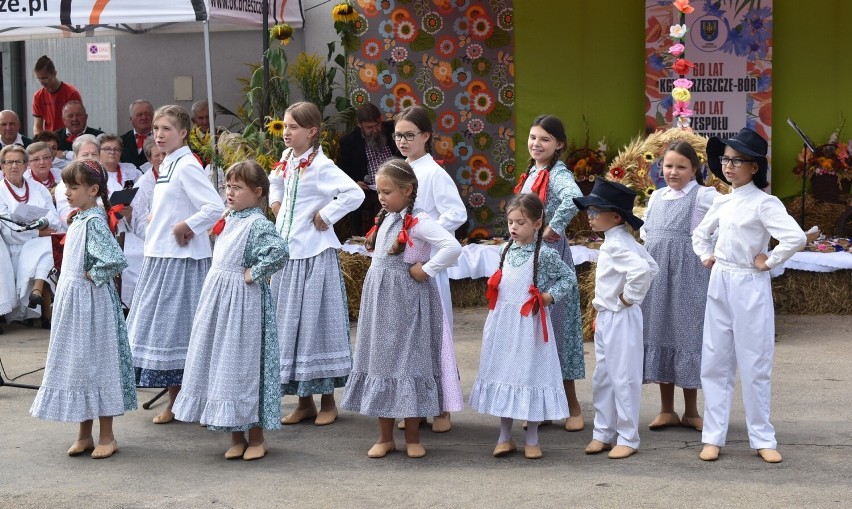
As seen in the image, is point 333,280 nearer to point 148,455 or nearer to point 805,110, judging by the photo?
point 148,455

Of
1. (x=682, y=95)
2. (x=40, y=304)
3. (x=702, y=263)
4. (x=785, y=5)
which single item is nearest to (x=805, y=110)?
(x=785, y=5)

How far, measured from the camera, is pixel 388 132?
37.0 feet

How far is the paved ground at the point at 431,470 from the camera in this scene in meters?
5.25

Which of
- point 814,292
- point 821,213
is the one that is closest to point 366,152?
point 814,292

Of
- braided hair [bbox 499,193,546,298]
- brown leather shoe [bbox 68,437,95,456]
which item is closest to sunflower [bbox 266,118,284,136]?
brown leather shoe [bbox 68,437,95,456]

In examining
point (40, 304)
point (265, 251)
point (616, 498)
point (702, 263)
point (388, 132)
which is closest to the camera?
point (616, 498)

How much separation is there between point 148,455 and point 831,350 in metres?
4.87

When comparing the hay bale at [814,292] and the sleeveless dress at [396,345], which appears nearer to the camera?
the sleeveless dress at [396,345]

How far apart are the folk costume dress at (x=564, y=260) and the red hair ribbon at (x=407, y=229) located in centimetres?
81

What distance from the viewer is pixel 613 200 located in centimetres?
594

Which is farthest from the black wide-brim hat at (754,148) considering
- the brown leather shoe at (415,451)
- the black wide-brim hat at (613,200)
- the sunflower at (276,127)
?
the sunflower at (276,127)

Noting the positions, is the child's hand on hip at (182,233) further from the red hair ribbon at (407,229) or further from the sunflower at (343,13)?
the sunflower at (343,13)

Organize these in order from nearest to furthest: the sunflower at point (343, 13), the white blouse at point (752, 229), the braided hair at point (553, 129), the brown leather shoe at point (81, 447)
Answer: the white blouse at point (752, 229) → the brown leather shoe at point (81, 447) → the braided hair at point (553, 129) → the sunflower at point (343, 13)

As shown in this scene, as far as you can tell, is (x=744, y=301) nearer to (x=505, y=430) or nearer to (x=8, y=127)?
(x=505, y=430)
